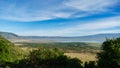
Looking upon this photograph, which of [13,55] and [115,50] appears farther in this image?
[13,55]

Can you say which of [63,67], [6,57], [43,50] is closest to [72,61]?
[63,67]

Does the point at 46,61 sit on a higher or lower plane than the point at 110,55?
lower

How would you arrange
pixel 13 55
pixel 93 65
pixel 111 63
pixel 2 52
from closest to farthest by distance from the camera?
pixel 111 63
pixel 93 65
pixel 2 52
pixel 13 55

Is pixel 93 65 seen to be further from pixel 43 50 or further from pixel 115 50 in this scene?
pixel 43 50

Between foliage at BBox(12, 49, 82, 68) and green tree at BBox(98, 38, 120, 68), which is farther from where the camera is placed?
foliage at BBox(12, 49, 82, 68)

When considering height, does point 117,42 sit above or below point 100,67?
above

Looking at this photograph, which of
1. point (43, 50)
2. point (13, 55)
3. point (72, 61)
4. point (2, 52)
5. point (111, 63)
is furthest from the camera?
point (13, 55)

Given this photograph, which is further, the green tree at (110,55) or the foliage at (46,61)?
the foliage at (46,61)

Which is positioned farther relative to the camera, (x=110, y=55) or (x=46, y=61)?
(x=46, y=61)
